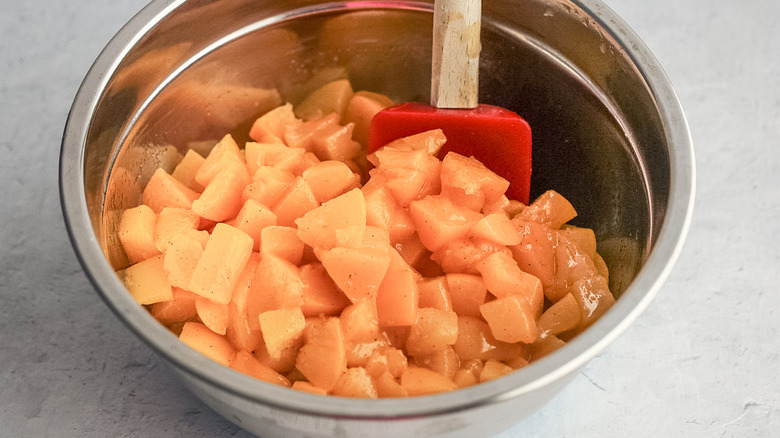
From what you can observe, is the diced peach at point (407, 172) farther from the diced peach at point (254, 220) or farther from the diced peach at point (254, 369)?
the diced peach at point (254, 369)

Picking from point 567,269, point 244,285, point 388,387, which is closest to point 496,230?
point 567,269

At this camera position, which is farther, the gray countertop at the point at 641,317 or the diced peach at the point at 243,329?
the gray countertop at the point at 641,317

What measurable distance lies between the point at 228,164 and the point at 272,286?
0.37 metres

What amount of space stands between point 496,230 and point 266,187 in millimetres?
508

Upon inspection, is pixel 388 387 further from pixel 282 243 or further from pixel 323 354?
pixel 282 243

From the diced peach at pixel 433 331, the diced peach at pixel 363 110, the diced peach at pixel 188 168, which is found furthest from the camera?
the diced peach at pixel 363 110

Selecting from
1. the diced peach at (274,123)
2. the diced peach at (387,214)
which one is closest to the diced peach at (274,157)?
the diced peach at (274,123)

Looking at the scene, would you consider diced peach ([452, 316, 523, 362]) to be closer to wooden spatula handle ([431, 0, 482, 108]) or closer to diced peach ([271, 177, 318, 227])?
diced peach ([271, 177, 318, 227])

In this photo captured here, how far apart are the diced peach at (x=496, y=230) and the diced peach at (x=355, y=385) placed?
39 centimetres

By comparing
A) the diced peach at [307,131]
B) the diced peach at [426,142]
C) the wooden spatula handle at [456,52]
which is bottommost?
the diced peach at [307,131]

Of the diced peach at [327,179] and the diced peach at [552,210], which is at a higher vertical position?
the diced peach at [327,179]

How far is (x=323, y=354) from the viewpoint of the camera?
1.40m

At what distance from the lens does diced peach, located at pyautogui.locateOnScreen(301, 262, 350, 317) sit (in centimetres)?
148

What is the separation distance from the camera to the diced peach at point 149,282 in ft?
4.85
